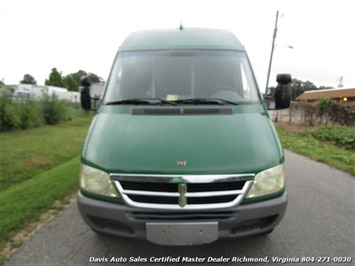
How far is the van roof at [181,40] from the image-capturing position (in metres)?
3.28

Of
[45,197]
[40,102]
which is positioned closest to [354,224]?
[45,197]

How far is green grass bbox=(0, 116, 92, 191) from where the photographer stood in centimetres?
606

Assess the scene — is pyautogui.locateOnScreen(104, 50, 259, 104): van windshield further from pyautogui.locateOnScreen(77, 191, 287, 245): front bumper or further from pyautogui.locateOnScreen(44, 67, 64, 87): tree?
pyautogui.locateOnScreen(44, 67, 64, 87): tree

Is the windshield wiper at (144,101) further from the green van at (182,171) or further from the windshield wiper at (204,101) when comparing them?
the windshield wiper at (204,101)

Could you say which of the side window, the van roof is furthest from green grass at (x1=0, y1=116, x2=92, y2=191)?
the side window

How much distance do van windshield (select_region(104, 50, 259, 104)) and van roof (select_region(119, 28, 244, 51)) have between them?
82mm

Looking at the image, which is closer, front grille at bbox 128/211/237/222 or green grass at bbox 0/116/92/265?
front grille at bbox 128/211/237/222

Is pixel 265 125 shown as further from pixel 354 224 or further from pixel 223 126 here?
pixel 354 224

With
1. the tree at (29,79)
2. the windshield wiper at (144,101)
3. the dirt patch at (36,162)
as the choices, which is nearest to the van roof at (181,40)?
the windshield wiper at (144,101)

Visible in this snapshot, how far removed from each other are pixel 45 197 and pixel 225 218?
10.4 feet

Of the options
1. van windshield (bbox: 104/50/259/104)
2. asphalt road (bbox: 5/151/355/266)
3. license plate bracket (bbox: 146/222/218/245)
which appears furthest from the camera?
van windshield (bbox: 104/50/259/104)

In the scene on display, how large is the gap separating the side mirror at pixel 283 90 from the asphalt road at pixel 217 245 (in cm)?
158

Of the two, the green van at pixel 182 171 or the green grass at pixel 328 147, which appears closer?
the green van at pixel 182 171

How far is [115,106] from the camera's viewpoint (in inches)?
111
